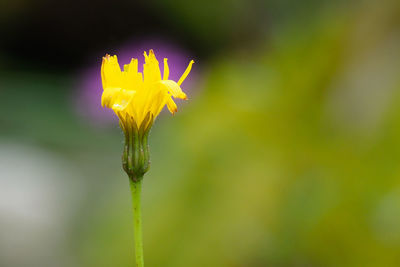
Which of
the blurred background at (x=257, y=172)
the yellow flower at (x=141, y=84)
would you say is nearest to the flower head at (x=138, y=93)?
the yellow flower at (x=141, y=84)

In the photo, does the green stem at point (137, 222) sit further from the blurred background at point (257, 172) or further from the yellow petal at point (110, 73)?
the blurred background at point (257, 172)

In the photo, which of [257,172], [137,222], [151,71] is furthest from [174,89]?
[257,172]

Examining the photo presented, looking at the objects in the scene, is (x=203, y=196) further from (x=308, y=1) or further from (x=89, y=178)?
(x=308, y=1)

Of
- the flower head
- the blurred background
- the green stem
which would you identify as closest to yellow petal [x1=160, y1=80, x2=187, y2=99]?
the flower head

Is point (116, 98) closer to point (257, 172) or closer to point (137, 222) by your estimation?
point (137, 222)

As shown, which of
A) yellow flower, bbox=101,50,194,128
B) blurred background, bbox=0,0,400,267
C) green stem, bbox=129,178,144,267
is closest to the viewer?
green stem, bbox=129,178,144,267

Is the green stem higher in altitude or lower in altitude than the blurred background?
lower

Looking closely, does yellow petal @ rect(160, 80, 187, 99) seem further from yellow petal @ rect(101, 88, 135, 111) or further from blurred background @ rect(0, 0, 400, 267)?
blurred background @ rect(0, 0, 400, 267)

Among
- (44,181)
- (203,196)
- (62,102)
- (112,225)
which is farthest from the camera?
(62,102)

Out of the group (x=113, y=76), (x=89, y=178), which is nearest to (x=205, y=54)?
(x=89, y=178)
